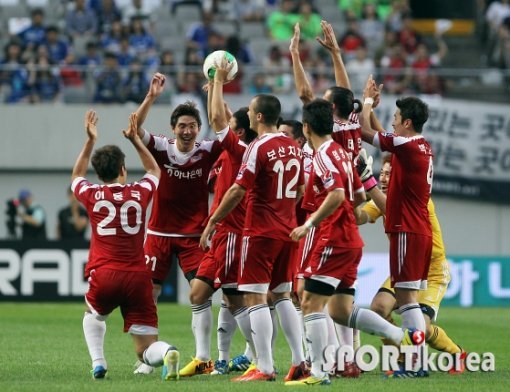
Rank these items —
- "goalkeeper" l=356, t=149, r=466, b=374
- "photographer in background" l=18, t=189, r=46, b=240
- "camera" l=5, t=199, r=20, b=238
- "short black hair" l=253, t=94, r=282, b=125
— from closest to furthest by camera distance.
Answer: "short black hair" l=253, t=94, r=282, b=125, "goalkeeper" l=356, t=149, r=466, b=374, "photographer in background" l=18, t=189, r=46, b=240, "camera" l=5, t=199, r=20, b=238

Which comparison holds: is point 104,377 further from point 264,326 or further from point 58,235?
point 58,235

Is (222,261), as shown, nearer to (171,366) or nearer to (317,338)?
(171,366)

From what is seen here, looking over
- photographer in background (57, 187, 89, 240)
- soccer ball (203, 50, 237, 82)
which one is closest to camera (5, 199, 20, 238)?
photographer in background (57, 187, 89, 240)

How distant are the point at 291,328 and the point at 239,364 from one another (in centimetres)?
140

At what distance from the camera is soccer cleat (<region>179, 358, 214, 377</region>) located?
1164 cm

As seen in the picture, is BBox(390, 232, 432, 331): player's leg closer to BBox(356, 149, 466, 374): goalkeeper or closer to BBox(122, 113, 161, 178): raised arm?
BBox(356, 149, 466, 374): goalkeeper

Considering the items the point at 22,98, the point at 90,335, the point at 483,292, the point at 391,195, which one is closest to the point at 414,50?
the point at 483,292

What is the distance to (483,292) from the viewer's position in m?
23.3

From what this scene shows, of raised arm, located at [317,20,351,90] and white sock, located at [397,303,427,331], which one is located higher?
raised arm, located at [317,20,351,90]

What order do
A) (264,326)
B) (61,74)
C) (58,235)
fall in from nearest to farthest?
(264,326) < (58,235) < (61,74)

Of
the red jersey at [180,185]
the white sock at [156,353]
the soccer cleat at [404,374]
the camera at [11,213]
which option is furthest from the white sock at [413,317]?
the camera at [11,213]

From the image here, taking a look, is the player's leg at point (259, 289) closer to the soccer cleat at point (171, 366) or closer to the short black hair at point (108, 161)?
the soccer cleat at point (171, 366)

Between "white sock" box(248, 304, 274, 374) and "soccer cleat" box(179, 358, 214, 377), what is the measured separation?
900 millimetres

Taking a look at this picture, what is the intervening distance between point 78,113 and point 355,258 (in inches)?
592
